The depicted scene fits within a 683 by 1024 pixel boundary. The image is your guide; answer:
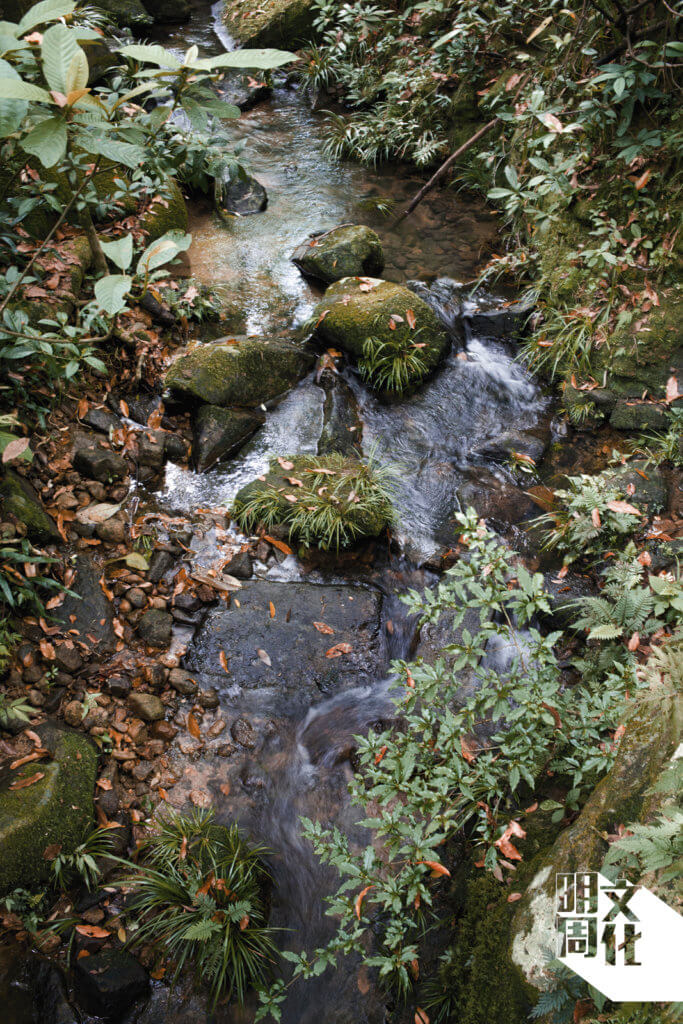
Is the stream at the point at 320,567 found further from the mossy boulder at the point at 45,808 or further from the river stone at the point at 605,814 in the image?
the river stone at the point at 605,814

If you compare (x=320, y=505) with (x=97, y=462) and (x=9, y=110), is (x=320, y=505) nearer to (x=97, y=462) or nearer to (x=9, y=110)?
(x=97, y=462)

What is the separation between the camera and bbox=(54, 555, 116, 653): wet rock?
390cm

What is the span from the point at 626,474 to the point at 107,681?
3997 mm

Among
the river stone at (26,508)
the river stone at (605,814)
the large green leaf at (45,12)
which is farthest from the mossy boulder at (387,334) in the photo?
the river stone at (605,814)

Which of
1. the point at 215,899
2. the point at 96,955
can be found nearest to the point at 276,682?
the point at 215,899

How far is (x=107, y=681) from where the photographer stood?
379 centimetres

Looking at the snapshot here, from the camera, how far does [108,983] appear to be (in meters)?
2.74

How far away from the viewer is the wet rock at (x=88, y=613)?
3902 millimetres

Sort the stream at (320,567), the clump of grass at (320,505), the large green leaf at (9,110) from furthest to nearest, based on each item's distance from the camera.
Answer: the clump of grass at (320,505)
the stream at (320,567)
the large green leaf at (9,110)

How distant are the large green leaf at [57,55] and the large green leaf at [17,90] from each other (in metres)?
0.25

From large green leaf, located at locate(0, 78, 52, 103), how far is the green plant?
327 centimetres

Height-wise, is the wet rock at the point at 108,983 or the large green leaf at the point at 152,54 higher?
the large green leaf at the point at 152,54

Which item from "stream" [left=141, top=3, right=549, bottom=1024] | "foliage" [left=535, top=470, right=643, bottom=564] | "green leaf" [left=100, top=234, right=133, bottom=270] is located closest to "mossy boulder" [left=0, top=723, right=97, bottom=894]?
"stream" [left=141, top=3, right=549, bottom=1024]

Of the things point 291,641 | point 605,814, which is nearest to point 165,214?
point 291,641
